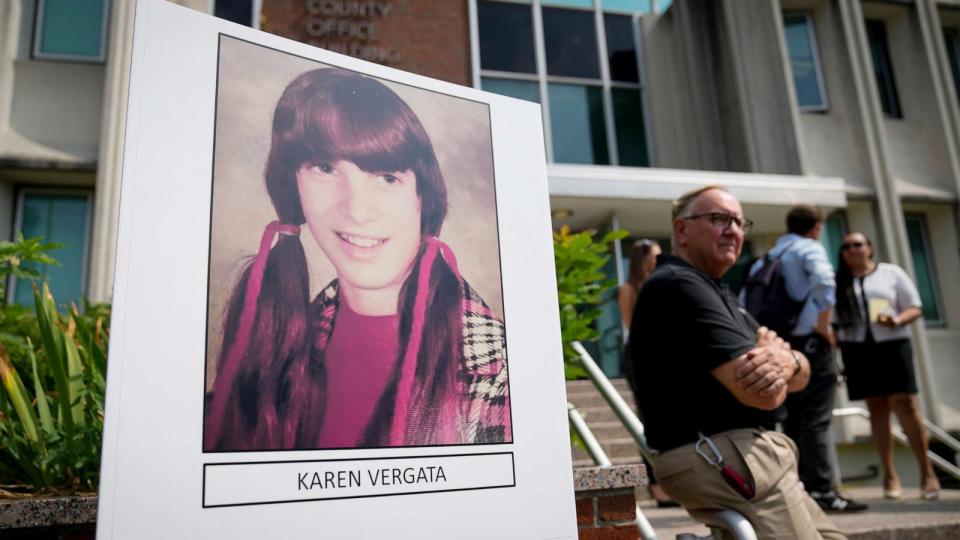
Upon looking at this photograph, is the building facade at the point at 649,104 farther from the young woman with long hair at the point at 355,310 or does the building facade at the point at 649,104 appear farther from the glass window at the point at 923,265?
the young woman with long hair at the point at 355,310

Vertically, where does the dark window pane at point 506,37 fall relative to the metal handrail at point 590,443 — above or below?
above

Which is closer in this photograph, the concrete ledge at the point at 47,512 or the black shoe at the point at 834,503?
the concrete ledge at the point at 47,512

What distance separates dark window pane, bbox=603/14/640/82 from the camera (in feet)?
37.9

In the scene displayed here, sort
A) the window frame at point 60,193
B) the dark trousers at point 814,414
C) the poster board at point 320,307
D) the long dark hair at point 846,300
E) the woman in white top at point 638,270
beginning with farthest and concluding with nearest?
1. the window frame at point 60,193
2. the long dark hair at point 846,300
3. the woman in white top at point 638,270
4. the dark trousers at point 814,414
5. the poster board at point 320,307

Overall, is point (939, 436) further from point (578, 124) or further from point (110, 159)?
point (110, 159)

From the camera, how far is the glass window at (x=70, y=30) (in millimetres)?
8742

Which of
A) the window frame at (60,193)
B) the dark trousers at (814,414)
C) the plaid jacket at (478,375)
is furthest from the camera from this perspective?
the window frame at (60,193)

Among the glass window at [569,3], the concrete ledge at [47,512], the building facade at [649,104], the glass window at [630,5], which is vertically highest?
the glass window at [630,5]

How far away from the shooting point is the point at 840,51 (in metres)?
10.5

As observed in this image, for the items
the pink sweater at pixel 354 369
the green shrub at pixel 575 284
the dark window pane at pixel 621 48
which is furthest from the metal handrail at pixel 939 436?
the dark window pane at pixel 621 48

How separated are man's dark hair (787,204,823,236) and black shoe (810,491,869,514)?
155 cm

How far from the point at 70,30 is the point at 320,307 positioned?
931 centimetres

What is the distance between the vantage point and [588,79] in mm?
11383

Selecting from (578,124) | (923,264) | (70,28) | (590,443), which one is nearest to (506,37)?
(578,124)
